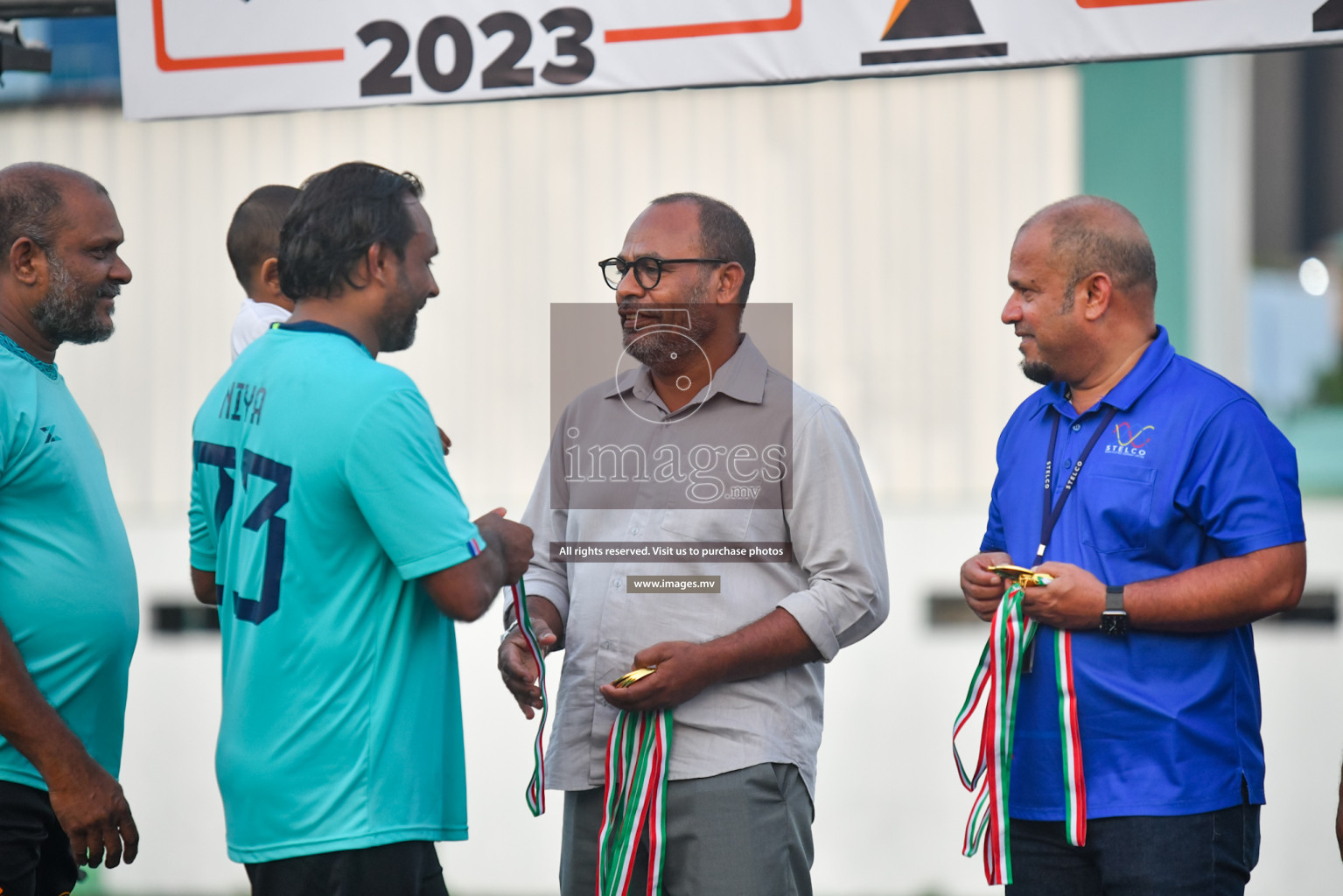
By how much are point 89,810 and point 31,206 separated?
124 centimetres

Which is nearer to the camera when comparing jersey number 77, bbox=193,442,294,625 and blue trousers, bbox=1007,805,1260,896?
jersey number 77, bbox=193,442,294,625

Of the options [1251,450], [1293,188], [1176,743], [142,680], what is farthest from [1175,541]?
[142,680]

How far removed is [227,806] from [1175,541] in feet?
5.97

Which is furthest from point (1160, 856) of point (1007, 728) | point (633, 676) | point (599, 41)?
point (599, 41)

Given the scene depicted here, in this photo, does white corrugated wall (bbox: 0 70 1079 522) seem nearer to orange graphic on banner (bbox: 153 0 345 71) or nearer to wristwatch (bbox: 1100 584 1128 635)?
orange graphic on banner (bbox: 153 0 345 71)

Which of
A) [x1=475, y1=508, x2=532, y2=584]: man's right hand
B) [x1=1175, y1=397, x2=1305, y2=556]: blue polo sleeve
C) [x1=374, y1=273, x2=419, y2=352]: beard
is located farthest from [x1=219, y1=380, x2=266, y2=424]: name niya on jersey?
[x1=1175, y1=397, x2=1305, y2=556]: blue polo sleeve

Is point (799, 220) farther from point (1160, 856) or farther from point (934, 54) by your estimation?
point (1160, 856)

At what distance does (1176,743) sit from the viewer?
253 cm

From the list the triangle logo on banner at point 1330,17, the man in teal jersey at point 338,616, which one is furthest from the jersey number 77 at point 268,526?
the triangle logo on banner at point 1330,17

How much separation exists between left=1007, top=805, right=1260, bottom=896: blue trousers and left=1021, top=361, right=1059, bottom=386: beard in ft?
2.90

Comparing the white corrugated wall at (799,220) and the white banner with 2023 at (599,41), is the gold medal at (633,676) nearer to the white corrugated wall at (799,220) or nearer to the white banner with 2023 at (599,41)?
the white banner with 2023 at (599,41)

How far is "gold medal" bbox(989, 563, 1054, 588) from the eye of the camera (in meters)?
2.56

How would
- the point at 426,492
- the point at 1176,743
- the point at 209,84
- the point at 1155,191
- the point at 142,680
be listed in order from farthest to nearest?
the point at 142,680
the point at 1155,191
the point at 209,84
the point at 1176,743
the point at 426,492

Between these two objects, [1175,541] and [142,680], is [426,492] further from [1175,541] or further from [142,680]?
[142,680]
